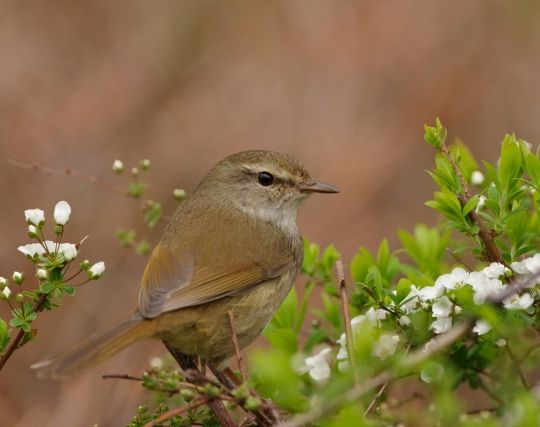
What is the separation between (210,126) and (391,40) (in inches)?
78.7

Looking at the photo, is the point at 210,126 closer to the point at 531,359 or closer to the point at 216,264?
the point at 216,264

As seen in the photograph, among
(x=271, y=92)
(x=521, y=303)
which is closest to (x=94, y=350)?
(x=521, y=303)

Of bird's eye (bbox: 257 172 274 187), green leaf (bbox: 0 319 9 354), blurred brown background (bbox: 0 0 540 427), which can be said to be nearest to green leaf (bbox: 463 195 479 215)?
green leaf (bbox: 0 319 9 354)

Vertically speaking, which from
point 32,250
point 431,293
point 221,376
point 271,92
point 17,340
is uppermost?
point 32,250

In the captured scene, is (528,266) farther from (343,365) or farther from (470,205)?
(343,365)

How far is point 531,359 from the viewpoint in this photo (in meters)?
3.05

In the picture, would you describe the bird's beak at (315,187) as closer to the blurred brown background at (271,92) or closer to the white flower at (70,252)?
the white flower at (70,252)

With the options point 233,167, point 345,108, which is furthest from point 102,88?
point 233,167

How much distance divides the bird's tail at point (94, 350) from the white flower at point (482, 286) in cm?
133

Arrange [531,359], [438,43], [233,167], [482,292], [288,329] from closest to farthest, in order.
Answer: [482,292]
[531,359]
[288,329]
[233,167]
[438,43]

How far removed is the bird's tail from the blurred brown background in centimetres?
433

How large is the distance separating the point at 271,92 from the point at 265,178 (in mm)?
4355

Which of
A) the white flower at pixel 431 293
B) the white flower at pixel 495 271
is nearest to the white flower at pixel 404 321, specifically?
the white flower at pixel 431 293

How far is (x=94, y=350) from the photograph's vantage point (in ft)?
10.7
